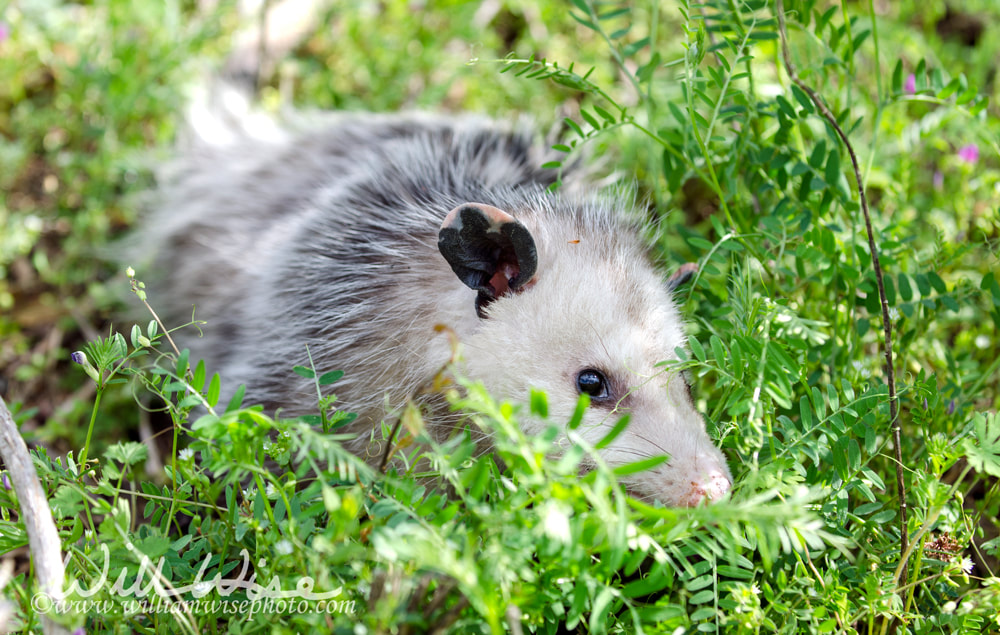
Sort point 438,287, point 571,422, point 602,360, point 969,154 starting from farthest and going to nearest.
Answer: point 969,154
point 438,287
point 602,360
point 571,422

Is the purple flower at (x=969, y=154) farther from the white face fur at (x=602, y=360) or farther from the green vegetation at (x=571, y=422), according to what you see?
the white face fur at (x=602, y=360)

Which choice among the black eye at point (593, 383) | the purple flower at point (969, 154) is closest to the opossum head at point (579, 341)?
the black eye at point (593, 383)

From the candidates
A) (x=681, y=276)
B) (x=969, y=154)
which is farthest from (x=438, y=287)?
(x=969, y=154)

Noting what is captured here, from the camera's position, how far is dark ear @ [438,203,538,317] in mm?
1424

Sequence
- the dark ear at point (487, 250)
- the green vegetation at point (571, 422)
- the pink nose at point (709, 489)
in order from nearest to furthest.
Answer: the green vegetation at point (571, 422), the pink nose at point (709, 489), the dark ear at point (487, 250)

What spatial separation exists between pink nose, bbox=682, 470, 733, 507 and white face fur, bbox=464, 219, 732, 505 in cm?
1

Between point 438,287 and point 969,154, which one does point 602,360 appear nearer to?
point 438,287

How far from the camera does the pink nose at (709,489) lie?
1.29 m

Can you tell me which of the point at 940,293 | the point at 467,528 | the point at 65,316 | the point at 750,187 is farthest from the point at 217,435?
the point at 65,316

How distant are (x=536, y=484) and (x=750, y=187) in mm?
1162

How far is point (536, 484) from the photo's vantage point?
98 cm

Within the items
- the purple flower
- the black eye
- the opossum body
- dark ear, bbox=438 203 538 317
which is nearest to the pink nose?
the opossum body

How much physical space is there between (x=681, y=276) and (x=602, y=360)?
0.38 metres

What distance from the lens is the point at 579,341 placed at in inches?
57.7
